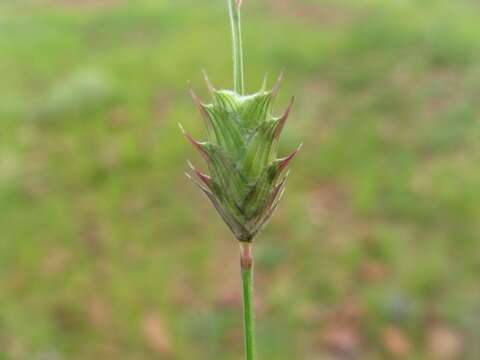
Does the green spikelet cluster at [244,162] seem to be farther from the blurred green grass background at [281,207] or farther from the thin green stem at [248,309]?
the blurred green grass background at [281,207]

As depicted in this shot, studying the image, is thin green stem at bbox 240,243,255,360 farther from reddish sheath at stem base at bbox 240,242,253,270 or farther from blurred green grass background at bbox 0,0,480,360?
blurred green grass background at bbox 0,0,480,360

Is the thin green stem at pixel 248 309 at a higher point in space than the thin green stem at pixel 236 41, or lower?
lower

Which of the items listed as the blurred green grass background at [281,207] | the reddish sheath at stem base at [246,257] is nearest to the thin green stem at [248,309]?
the reddish sheath at stem base at [246,257]

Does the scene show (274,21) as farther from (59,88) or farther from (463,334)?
(463,334)

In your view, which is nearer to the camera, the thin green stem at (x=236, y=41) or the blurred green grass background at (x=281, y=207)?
the thin green stem at (x=236, y=41)

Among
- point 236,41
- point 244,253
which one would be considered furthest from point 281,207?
point 236,41

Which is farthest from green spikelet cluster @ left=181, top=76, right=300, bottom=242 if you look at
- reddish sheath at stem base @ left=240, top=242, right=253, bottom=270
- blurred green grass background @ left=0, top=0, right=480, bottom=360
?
blurred green grass background @ left=0, top=0, right=480, bottom=360
